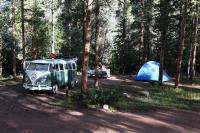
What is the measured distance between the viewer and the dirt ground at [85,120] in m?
15.8

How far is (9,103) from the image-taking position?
23.1m

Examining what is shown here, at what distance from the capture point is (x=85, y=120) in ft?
57.6

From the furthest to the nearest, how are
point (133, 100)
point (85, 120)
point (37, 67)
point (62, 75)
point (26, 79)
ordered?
point (62, 75), point (37, 67), point (26, 79), point (133, 100), point (85, 120)

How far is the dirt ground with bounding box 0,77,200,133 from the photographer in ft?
51.9

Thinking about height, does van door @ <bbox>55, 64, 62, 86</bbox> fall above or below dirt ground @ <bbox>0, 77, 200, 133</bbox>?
above

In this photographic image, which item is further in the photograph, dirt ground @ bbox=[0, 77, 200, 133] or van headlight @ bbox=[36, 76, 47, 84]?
van headlight @ bbox=[36, 76, 47, 84]

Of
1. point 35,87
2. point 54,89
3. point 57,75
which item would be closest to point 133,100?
point 54,89

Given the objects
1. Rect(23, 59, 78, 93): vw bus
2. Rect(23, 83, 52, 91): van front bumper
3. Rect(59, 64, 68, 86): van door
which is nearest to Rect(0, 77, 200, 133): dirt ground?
Rect(23, 83, 52, 91): van front bumper

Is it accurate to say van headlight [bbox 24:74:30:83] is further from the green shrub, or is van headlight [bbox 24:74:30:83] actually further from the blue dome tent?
the blue dome tent

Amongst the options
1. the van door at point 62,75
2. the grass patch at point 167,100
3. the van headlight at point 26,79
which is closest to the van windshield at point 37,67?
the van headlight at point 26,79

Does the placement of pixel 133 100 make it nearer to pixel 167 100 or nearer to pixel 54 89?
pixel 167 100

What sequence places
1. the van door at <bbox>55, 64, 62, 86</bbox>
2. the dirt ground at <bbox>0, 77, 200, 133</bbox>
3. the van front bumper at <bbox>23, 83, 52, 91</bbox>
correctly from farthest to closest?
the van door at <bbox>55, 64, 62, 86</bbox> → the van front bumper at <bbox>23, 83, 52, 91</bbox> → the dirt ground at <bbox>0, 77, 200, 133</bbox>

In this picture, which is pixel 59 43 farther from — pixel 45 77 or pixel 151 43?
pixel 45 77

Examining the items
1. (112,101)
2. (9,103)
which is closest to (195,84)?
(112,101)
